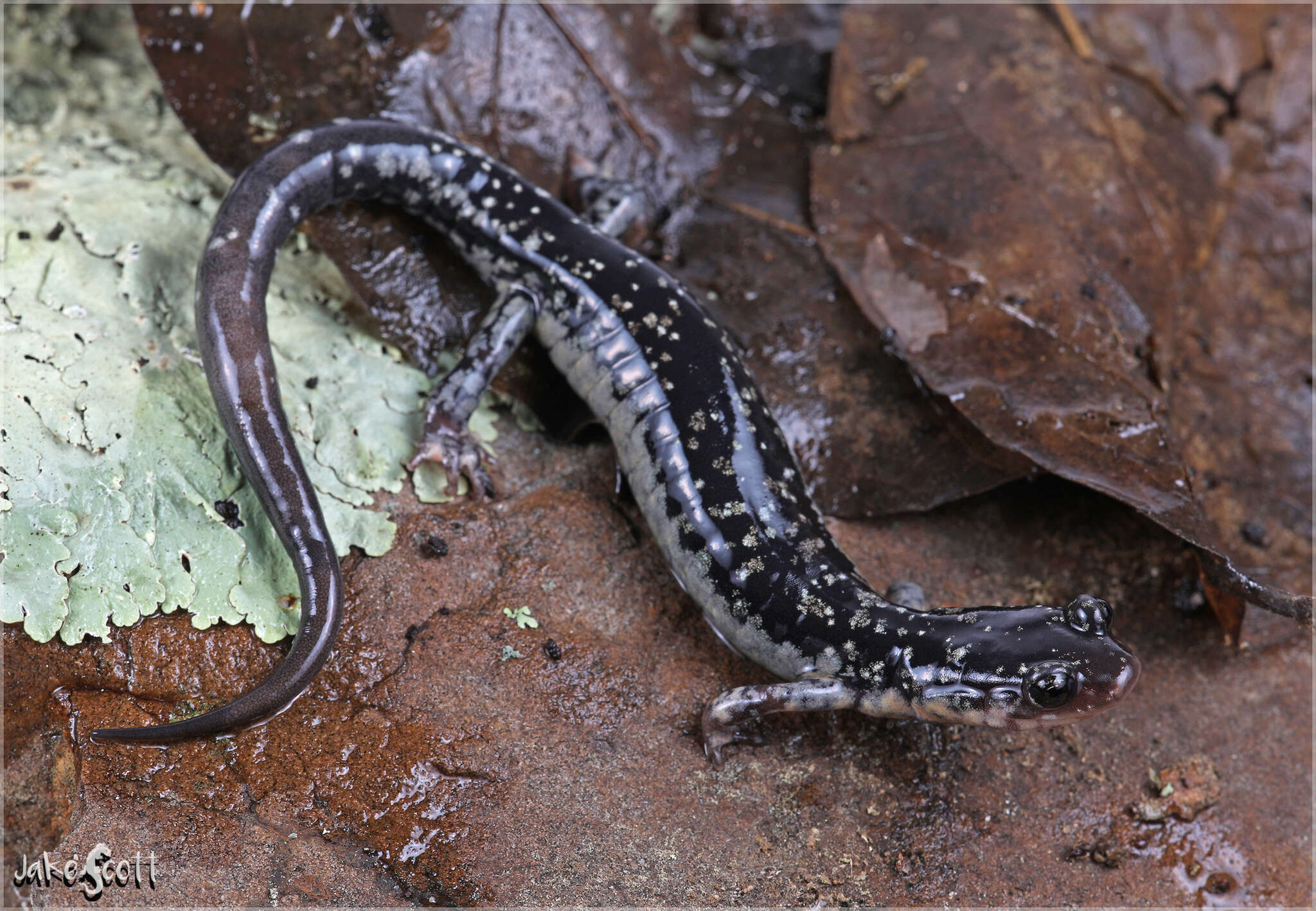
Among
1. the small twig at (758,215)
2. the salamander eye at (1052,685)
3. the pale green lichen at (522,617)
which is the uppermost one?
the small twig at (758,215)

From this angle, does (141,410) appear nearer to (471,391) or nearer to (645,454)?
(471,391)

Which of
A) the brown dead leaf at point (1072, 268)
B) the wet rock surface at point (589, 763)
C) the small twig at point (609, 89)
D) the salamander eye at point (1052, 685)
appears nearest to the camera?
the wet rock surface at point (589, 763)

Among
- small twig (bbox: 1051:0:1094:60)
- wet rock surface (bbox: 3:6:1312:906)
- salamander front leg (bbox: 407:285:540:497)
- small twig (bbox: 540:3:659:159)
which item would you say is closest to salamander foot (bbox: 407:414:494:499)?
salamander front leg (bbox: 407:285:540:497)

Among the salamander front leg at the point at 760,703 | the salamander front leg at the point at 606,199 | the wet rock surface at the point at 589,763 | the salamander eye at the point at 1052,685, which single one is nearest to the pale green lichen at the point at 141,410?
the wet rock surface at the point at 589,763

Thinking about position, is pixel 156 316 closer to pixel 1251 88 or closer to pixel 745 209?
pixel 745 209

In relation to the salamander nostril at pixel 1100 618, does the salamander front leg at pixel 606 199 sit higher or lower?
higher

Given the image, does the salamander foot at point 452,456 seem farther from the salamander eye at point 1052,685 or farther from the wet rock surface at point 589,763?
the salamander eye at point 1052,685
